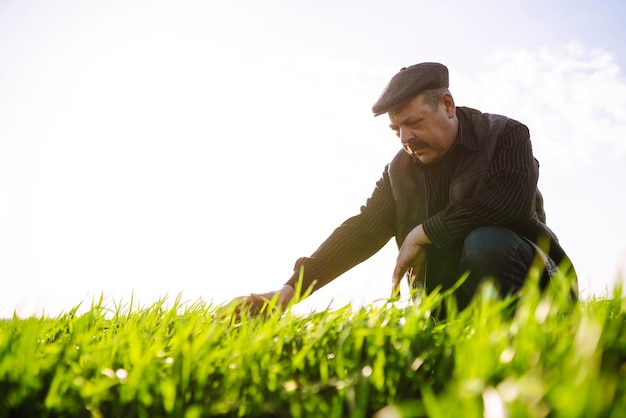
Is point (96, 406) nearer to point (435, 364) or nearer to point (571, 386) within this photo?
point (435, 364)

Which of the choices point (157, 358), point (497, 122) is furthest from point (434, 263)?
point (157, 358)

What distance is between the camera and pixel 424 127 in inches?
124

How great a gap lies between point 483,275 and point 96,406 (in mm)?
1985

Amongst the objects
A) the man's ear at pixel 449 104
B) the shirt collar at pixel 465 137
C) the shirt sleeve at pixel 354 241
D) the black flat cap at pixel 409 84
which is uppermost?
the black flat cap at pixel 409 84

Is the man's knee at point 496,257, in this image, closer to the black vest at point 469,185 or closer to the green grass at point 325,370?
the black vest at point 469,185

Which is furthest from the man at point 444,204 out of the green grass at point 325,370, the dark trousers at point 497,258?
the green grass at point 325,370

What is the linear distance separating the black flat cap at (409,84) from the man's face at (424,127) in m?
0.05

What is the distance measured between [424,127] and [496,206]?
721mm

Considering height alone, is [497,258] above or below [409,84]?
below

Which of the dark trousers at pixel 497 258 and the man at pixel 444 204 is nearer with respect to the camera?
the dark trousers at pixel 497 258

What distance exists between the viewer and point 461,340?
1335 millimetres

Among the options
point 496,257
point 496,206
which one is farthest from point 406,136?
point 496,257

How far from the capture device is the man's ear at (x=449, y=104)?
325 cm

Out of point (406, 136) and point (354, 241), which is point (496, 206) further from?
point (354, 241)
